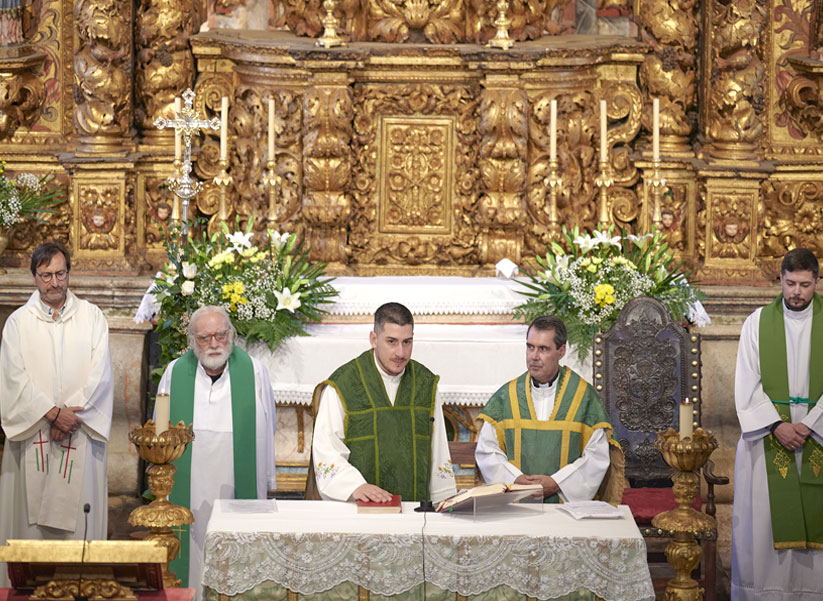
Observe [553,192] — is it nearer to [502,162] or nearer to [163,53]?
[502,162]

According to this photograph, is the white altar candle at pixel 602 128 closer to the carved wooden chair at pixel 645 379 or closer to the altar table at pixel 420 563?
the carved wooden chair at pixel 645 379

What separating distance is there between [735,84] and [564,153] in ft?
4.36

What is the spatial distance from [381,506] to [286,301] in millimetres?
3176

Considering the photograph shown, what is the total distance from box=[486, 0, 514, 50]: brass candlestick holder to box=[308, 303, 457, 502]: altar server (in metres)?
4.25

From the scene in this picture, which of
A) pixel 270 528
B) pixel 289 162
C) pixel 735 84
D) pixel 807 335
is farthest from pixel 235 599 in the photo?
pixel 735 84

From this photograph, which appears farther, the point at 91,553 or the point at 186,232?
the point at 186,232

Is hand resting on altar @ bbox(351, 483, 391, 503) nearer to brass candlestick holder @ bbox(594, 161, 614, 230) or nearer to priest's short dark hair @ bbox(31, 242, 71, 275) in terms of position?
priest's short dark hair @ bbox(31, 242, 71, 275)

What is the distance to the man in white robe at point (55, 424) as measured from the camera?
6961 mm

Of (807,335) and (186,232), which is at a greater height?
(186,232)

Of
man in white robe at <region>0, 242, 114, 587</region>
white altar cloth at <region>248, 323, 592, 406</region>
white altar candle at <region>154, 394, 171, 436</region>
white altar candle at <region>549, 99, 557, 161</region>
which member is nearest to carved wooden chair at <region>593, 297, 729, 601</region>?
white altar cloth at <region>248, 323, 592, 406</region>

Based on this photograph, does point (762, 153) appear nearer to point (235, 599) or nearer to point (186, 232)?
point (186, 232)

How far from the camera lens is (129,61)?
959cm

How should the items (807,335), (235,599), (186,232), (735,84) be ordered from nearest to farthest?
(235,599) → (807,335) → (186,232) → (735,84)

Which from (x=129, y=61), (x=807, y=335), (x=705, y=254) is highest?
(x=129, y=61)
